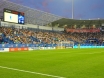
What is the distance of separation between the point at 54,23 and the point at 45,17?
11.4 m

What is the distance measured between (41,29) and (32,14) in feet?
35.9

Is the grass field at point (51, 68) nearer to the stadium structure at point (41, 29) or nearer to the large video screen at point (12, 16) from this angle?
the stadium structure at point (41, 29)

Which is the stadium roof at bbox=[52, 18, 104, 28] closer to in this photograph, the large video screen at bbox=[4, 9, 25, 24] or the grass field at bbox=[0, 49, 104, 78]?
the large video screen at bbox=[4, 9, 25, 24]

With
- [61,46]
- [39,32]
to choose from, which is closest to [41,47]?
[61,46]

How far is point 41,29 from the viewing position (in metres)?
77.4

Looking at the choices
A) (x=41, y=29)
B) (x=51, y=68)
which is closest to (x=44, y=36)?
(x=41, y=29)

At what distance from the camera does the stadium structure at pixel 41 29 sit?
5184 cm

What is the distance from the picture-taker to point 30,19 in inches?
2781

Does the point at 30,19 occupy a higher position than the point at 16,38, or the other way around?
the point at 30,19

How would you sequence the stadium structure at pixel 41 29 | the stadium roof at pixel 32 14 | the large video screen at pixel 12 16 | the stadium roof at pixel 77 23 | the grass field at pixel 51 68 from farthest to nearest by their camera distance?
1. the stadium roof at pixel 77 23
2. the stadium roof at pixel 32 14
3. the stadium structure at pixel 41 29
4. the large video screen at pixel 12 16
5. the grass field at pixel 51 68

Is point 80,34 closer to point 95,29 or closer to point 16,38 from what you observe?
point 95,29

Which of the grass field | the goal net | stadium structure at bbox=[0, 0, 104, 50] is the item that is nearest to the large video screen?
stadium structure at bbox=[0, 0, 104, 50]

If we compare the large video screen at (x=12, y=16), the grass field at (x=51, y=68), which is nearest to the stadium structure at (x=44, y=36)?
the large video screen at (x=12, y=16)

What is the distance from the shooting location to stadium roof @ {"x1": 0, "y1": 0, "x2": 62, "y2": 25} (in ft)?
189
